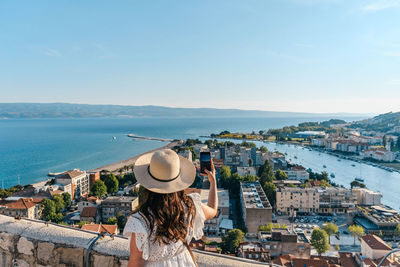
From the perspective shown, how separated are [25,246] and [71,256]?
0.77ft

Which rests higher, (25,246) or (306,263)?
(25,246)

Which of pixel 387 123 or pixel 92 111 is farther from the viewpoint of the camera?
pixel 92 111

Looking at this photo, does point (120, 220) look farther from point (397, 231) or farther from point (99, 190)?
point (397, 231)

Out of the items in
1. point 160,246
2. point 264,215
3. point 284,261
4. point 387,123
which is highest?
point 160,246

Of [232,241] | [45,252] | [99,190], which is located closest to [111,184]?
[99,190]

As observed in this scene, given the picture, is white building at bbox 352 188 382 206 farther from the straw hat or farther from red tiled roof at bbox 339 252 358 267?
the straw hat

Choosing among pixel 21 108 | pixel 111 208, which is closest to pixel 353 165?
pixel 111 208

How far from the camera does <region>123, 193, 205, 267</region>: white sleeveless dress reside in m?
0.72

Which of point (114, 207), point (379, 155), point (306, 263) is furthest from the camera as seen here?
point (379, 155)

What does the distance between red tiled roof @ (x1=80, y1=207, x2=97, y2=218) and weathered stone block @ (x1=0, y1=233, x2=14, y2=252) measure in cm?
1017

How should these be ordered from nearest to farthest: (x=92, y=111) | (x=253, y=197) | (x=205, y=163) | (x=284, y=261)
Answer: (x=205, y=163), (x=284, y=261), (x=253, y=197), (x=92, y=111)

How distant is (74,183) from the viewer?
14320mm

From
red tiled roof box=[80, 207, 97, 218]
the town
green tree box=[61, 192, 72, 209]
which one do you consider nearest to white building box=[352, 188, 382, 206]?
the town

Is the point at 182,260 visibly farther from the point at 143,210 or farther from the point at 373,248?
the point at 373,248
